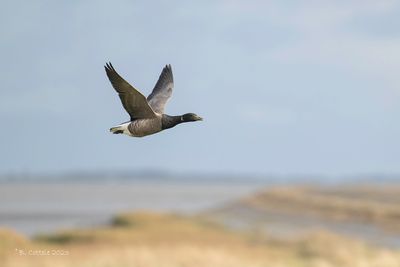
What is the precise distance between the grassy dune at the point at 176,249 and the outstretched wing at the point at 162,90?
1523cm

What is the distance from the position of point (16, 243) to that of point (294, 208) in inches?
1733

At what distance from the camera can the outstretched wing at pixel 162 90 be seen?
8284 mm

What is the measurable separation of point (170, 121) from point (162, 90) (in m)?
2.03

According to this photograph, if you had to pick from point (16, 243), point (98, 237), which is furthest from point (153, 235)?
point (16, 243)

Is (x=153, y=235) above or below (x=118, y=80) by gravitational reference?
below

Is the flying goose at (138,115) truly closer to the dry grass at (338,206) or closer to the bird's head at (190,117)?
the bird's head at (190,117)

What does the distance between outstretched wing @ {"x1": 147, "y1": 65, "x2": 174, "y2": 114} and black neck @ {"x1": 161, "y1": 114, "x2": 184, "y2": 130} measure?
1.05 m

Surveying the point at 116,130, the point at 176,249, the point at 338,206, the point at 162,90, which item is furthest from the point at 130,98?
the point at 338,206

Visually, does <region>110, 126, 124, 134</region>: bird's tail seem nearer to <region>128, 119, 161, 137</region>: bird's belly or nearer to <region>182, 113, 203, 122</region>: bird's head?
<region>128, 119, 161, 137</region>: bird's belly

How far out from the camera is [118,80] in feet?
24.3

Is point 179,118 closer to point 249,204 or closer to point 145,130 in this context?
point 145,130

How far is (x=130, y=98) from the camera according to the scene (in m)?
7.21

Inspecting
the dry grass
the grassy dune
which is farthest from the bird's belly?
the dry grass

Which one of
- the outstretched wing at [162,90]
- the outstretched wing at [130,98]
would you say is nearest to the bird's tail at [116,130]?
the outstretched wing at [130,98]
